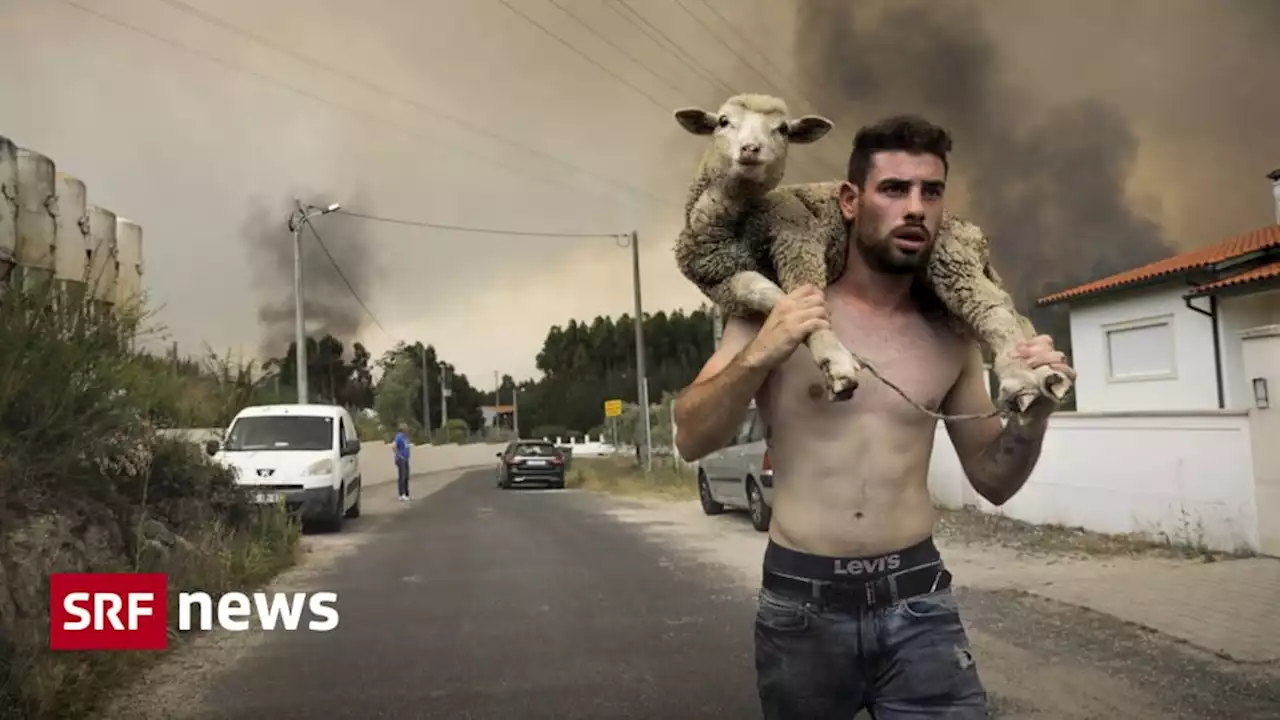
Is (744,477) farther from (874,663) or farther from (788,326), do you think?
(788,326)

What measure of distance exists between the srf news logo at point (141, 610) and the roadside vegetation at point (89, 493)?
97 mm

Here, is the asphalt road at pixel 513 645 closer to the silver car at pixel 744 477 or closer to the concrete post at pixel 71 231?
the silver car at pixel 744 477

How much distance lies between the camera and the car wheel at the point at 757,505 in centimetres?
1310

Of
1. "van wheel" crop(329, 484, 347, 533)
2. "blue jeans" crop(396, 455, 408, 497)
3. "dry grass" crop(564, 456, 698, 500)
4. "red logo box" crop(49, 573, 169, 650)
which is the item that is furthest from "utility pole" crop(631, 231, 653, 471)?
"red logo box" crop(49, 573, 169, 650)

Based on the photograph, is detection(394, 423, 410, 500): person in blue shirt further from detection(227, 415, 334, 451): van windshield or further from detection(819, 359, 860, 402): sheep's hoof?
detection(819, 359, 860, 402): sheep's hoof

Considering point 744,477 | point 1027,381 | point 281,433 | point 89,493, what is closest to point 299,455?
point 281,433

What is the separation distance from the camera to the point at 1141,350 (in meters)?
17.1

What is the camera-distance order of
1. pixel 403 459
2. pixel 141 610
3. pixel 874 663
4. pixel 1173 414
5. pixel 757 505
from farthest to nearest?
1. pixel 403 459
2. pixel 757 505
3. pixel 1173 414
4. pixel 141 610
5. pixel 874 663

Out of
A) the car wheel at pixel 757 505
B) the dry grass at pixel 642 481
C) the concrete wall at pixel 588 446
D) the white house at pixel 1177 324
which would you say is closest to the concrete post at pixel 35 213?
the car wheel at pixel 757 505

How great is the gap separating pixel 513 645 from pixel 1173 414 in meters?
6.68

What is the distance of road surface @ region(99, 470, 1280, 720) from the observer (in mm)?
5301

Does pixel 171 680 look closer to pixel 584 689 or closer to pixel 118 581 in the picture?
pixel 118 581

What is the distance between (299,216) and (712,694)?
19.6 metres

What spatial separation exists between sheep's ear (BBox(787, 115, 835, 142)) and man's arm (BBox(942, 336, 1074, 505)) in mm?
634
